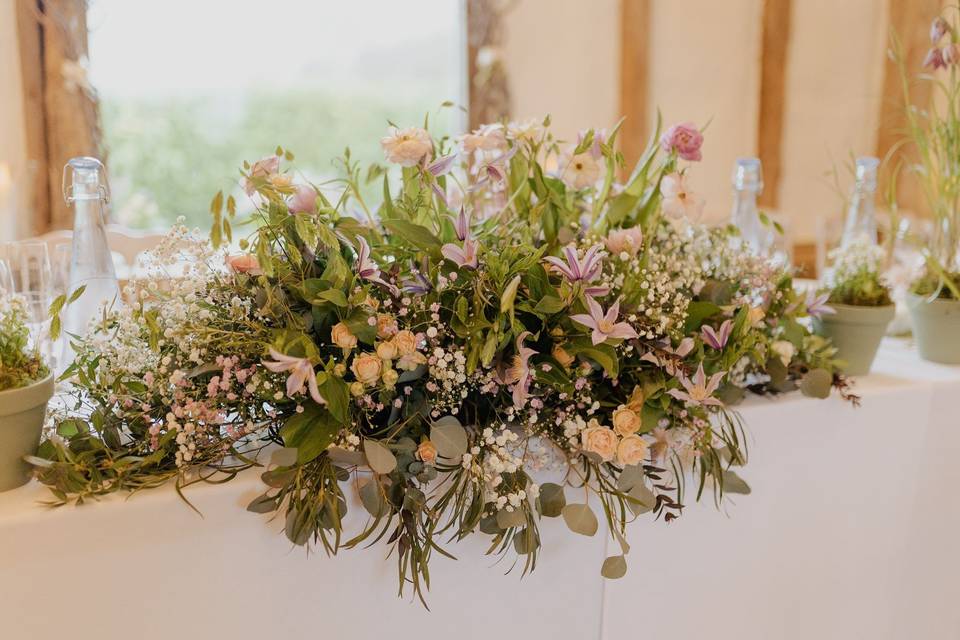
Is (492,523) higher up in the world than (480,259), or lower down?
lower down

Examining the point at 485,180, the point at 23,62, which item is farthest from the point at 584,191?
the point at 23,62

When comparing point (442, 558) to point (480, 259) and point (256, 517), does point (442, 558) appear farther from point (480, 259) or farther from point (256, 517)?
point (480, 259)

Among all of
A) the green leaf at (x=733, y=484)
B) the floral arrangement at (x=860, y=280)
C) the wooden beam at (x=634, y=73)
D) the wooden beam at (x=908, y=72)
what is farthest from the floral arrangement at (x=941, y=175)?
the wooden beam at (x=908, y=72)

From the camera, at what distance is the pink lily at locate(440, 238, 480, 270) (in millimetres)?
958

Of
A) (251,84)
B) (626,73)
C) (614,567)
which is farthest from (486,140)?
(251,84)

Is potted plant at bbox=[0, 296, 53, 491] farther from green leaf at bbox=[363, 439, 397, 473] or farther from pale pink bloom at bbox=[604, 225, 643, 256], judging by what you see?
pale pink bloom at bbox=[604, 225, 643, 256]

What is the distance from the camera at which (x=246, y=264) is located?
957 mm

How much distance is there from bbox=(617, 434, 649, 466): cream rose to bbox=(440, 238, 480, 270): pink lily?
0.27 meters

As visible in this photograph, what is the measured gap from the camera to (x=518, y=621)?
3.78ft

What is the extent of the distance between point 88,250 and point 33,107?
271 cm

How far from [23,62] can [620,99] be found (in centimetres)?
269

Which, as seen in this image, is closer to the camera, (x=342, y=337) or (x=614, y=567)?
(x=342, y=337)

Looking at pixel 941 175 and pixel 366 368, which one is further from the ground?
pixel 941 175

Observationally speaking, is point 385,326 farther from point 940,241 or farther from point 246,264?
point 940,241
